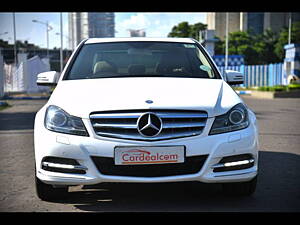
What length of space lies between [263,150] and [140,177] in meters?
4.16

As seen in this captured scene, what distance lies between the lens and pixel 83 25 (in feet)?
403

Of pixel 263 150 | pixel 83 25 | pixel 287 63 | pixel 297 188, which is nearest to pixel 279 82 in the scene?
pixel 287 63

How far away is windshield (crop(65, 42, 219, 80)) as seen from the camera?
5648 mm

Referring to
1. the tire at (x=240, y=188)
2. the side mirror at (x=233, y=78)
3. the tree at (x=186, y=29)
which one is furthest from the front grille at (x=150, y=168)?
the tree at (x=186, y=29)

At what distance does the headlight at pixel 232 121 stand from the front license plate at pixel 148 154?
1.08ft

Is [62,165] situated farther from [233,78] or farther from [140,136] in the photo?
[233,78]

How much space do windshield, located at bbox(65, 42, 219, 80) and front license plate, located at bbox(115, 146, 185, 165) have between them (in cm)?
138

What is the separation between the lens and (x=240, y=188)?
Result: 4.89 metres

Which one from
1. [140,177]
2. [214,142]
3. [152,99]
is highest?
[152,99]

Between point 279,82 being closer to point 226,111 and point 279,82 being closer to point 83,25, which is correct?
point 226,111

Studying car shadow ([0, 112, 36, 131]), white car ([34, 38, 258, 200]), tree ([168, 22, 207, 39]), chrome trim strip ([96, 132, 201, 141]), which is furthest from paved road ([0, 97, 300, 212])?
tree ([168, 22, 207, 39])

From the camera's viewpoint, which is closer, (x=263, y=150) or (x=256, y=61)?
(x=263, y=150)

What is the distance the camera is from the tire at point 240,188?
16.0 ft

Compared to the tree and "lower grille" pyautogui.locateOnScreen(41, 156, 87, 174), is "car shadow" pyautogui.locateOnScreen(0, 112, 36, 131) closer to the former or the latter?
"lower grille" pyautogui.locateOnScreen(41, 156, 87, 174)
